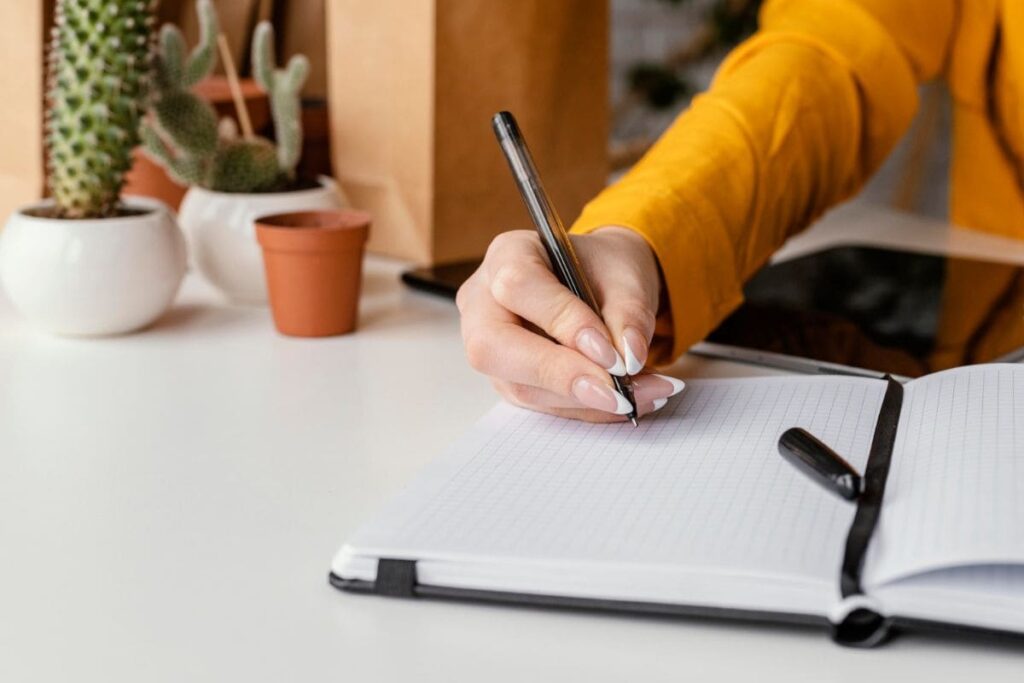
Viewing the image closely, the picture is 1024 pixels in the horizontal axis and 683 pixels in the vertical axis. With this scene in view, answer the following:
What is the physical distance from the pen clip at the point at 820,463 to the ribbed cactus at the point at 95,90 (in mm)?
541

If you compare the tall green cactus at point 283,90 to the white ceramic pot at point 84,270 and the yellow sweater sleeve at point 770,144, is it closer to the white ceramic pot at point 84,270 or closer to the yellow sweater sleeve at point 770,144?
the white ceramic pot at point 84,270

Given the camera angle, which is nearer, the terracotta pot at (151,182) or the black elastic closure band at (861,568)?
the black elastic closure band at (861,568)

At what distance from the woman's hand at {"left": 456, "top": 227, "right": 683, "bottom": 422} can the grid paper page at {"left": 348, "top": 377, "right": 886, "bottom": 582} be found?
2 centimetres

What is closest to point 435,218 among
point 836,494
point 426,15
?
point 426,15

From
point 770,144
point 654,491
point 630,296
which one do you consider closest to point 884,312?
point 770,144

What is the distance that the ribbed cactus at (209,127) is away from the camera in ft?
3.21

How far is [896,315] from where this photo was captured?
2.94ft

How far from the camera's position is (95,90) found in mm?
853

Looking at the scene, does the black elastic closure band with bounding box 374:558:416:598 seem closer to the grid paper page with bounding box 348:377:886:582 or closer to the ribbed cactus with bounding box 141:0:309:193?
the grid paper page with bounding box 348:377:886:582

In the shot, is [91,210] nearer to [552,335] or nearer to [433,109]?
[433,109]

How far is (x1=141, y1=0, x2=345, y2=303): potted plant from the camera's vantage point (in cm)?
96

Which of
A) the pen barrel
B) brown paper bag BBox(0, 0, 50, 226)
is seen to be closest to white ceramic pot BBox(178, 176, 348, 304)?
brown paper bag BBox(0, 0, 50, 226)

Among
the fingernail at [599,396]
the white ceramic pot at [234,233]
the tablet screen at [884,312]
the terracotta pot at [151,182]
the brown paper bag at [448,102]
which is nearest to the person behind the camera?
the fingernail at [599,396]

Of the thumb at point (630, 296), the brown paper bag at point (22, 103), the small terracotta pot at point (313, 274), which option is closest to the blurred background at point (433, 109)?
the brown paper bag at point (22, 103)
